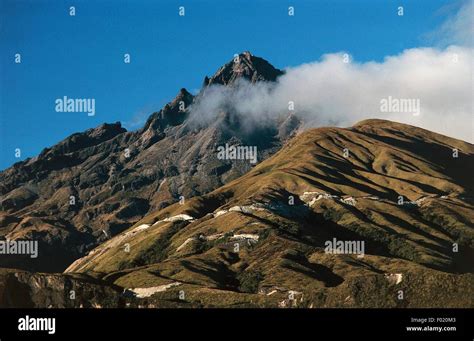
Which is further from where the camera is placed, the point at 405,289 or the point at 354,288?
the point at 354,288

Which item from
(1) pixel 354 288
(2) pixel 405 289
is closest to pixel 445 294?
(2) pixel 405 289

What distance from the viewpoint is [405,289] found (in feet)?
415
